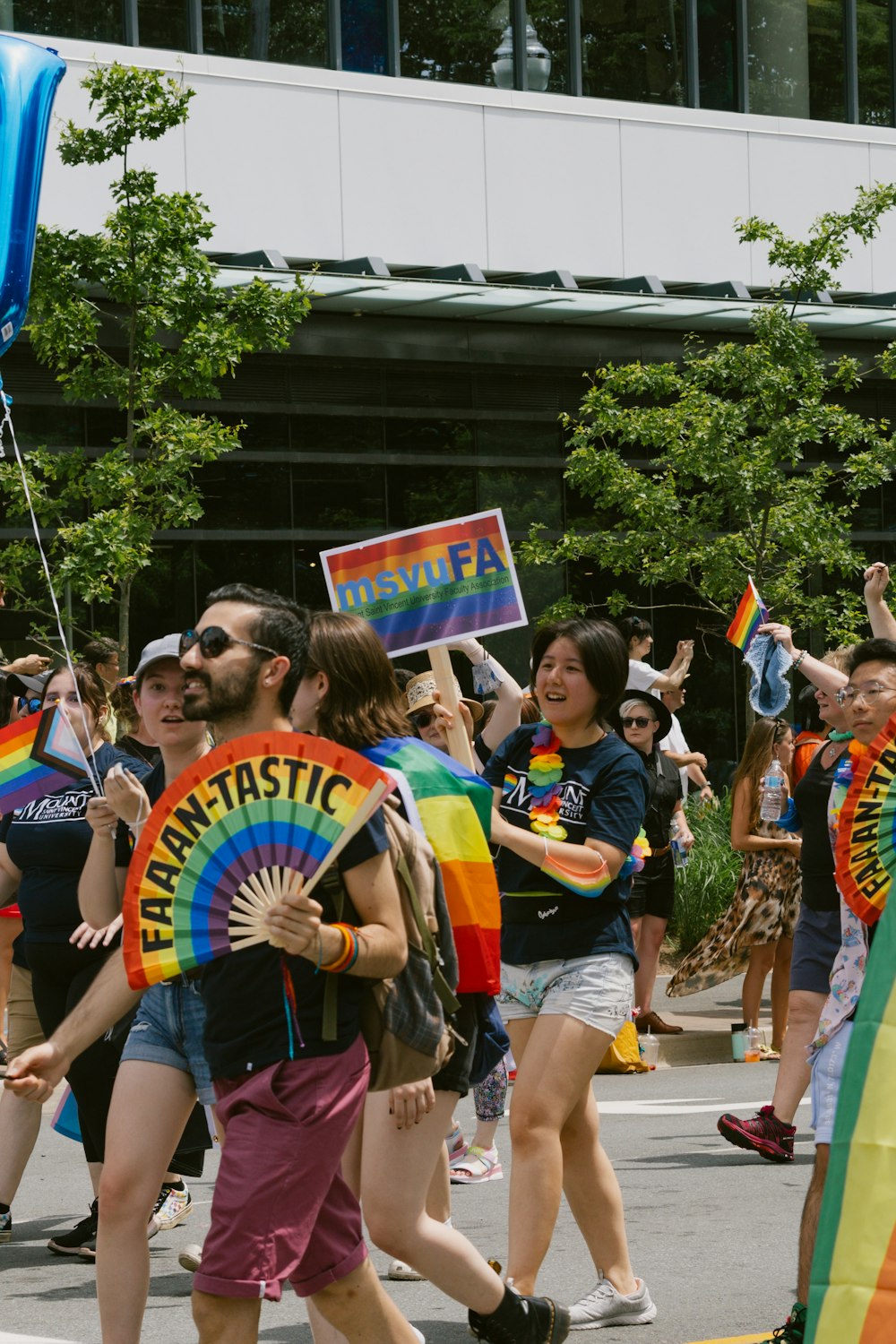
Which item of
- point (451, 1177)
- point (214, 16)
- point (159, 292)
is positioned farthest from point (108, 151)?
point (451, 1177)

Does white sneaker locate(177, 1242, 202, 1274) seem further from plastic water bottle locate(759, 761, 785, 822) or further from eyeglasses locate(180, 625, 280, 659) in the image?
plastic water bottle locate(759, 761, 785, 822)

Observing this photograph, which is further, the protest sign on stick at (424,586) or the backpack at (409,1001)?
the protest sign on stick at (424,586)

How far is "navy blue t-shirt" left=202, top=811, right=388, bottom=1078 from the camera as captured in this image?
13.3 ft

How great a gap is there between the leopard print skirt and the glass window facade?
10938 mm

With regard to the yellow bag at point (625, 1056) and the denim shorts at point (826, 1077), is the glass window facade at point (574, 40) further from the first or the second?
the denim shorts at point (826, 1077)

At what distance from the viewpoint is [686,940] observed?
14.6 m

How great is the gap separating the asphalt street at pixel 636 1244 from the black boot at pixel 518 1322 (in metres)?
0.63

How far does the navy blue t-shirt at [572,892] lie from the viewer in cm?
579

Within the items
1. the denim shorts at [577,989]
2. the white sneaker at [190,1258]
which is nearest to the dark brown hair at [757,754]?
the white sneaker at [190,1258]

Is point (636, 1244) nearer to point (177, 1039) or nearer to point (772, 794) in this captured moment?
point (177, 1039)

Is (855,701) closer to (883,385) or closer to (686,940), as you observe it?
(686,940)

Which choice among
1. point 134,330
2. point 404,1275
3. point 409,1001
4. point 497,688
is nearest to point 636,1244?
point 404,1275

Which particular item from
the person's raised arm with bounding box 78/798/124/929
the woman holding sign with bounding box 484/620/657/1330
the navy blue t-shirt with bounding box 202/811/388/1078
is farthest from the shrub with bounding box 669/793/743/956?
the navy blue t-shirt with bounding box 202/811/388/1078

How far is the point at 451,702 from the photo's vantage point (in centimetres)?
616
